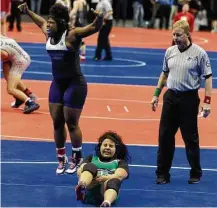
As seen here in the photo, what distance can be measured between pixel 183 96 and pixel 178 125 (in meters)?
0.46

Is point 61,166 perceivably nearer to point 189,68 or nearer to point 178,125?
point 178,125

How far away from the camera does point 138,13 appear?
41.4 meters

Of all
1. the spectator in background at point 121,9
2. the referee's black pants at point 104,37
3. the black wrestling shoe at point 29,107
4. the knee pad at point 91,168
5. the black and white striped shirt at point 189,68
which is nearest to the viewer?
the knee pad at point 91,168

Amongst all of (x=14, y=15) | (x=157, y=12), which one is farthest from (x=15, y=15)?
(x=157, y=12)

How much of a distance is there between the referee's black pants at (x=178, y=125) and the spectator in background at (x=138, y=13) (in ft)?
96.0

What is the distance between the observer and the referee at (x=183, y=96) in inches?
450

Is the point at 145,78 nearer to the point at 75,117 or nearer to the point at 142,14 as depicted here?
the point at 75,117

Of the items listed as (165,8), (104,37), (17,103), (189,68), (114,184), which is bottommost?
(165,8)

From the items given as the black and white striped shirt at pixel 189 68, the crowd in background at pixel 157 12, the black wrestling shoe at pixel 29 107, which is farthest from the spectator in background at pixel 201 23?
the black and white striped shirt at pixel 189 68

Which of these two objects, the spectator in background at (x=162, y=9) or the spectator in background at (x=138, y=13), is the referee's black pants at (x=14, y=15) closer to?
the spectator in background at (x=138, y=13)

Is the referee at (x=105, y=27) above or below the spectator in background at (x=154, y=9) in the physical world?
above

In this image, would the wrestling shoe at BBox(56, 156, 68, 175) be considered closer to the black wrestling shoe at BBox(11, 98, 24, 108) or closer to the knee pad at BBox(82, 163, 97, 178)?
the knee pad at BBox(82, 163, 97, 178)

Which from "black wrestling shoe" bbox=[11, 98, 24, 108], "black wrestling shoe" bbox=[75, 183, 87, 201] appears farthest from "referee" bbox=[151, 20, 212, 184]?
"black wrestling shoe" bbox=[11, 98, 24, 108]

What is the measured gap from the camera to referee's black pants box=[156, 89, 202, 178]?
11.5m
